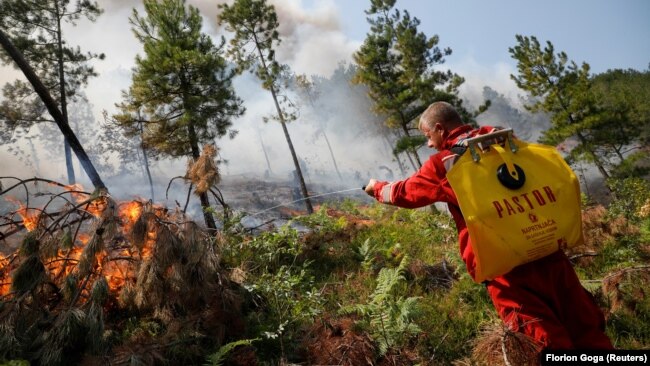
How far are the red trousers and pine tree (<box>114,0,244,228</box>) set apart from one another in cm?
1258

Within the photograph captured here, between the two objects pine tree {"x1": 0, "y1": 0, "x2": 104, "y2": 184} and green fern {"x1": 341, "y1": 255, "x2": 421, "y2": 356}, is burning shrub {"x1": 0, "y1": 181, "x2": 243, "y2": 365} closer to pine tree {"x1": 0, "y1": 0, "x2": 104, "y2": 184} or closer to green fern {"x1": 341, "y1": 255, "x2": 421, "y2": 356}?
green fern {"x1": 341, "y1": 255, "x2": 421, "y2": 356}

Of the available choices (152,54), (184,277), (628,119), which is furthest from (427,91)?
(184,277)

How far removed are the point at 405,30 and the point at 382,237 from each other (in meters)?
18.1

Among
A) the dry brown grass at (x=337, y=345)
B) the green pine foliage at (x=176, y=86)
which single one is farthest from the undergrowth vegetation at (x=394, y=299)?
the green pine foliage at (x=176, y=86)

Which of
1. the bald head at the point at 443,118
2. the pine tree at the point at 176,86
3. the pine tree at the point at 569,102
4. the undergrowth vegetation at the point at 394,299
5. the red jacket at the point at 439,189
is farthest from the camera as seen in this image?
the pine tree at the point at 569,102

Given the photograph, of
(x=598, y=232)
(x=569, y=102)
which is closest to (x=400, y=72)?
(x=569, y=102)

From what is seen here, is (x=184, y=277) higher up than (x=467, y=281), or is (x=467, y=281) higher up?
(x=184, y=277)

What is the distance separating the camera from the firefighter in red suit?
213 cm

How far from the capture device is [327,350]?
2871 millimetres

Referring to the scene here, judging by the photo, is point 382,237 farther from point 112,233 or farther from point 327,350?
point 112,233

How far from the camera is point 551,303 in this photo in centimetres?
225

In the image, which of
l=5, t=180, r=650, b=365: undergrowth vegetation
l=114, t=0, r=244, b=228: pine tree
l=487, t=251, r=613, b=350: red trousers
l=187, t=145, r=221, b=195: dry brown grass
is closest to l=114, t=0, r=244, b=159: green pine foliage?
l=114, t=0, r=244, b=228: pine tree

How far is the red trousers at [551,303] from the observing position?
2146mm

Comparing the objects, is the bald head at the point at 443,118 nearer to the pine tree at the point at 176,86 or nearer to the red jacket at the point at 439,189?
the red jacket at the point at 439,189
